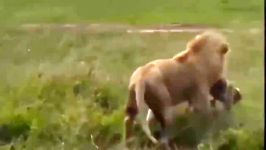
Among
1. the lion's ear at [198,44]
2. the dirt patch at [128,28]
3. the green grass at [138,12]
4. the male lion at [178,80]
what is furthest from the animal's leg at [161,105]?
the green grass at [138,12]

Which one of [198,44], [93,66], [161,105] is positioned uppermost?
[198,44]

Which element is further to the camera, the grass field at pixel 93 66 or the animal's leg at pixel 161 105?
the grass field at pixel 93 66

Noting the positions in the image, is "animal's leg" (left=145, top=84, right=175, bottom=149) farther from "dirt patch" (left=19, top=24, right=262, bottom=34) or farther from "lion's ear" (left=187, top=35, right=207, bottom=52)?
"dirt patch" (left=19, top=24, right=262, bottom=34)

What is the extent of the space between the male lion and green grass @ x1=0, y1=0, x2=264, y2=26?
43cm

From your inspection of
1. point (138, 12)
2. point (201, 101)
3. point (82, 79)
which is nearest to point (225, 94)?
point (201, 101)

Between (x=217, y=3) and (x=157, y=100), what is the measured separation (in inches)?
40.2

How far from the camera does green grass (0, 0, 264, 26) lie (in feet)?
12.9

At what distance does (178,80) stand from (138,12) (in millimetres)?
787

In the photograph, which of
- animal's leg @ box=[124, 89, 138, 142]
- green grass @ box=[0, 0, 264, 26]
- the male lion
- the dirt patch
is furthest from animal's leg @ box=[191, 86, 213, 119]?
green grass @ box=[0, 0, 264, 26]

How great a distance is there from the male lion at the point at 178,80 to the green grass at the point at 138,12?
429 mm

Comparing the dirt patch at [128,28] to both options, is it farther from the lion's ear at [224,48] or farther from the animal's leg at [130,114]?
the animal's leg at [130,114]

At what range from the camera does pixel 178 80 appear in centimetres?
332

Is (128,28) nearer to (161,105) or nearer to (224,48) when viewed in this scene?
(224,48)

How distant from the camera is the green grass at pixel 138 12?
12.9ft
